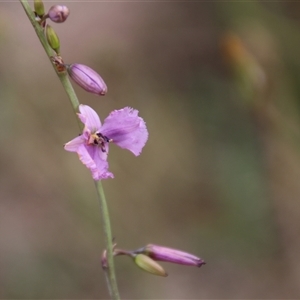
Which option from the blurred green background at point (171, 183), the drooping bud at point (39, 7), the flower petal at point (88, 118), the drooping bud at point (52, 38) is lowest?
the flower petal at point (88, 118)

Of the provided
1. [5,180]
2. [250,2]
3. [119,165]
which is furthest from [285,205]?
[5,180]

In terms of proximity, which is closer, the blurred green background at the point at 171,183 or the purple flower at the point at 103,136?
the purple flower at the point at 103,136

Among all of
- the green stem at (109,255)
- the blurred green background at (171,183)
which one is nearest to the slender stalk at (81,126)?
the green stem at (109,255)

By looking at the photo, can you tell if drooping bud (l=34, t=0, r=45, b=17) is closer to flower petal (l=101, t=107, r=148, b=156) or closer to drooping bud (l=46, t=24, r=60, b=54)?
drooping bud (l=46, t=24, r=60, b=54)

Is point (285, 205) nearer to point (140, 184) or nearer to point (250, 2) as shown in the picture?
point (140, 184)

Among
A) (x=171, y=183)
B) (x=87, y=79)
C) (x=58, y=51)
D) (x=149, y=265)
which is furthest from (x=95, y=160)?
(x=171, y=183)

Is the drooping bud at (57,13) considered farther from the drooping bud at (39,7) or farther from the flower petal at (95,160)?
the flower petal at (95,160)
